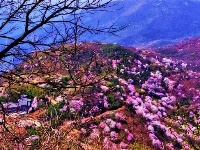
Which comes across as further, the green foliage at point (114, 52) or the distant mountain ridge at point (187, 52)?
the distant mountain ridge at point (187, 52)

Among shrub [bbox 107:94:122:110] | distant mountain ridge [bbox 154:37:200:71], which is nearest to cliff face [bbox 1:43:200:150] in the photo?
shrub [bbox 107:94:122:110]

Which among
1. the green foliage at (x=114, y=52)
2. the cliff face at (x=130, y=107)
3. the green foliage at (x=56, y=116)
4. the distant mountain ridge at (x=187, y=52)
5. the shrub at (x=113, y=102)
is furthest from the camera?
the distant mountain ridge at (x=187, y=52)

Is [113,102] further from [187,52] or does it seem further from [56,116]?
[187,52]

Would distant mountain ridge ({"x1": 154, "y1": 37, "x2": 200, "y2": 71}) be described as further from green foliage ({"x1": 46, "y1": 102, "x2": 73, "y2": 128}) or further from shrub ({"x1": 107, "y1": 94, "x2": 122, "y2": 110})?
green foliage ({"x1": 46, "y1": 102, "x2": 73, "y2": 128})

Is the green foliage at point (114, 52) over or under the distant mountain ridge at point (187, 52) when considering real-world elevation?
over

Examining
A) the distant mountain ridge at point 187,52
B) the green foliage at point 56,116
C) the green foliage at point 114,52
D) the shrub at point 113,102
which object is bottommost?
the distant mountain ridge at point 187,52

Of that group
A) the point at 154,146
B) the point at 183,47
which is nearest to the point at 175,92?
the point at 154,146

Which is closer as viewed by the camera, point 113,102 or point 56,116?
point 56,116

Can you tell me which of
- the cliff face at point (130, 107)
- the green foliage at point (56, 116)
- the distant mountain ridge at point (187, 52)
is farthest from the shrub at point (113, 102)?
the distant mountain ridge at point (187, 52)

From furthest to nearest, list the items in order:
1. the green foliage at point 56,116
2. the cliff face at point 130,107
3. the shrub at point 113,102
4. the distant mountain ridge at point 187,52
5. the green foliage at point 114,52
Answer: the distant mountain ridge at point 187,52 → the green foliage at point 114,52 → the shrub at point 113,102 → the cliff face at point 130,107 → the green foliage at point 56,116

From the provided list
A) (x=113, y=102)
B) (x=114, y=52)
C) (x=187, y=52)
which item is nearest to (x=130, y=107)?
(x=113, y=102)

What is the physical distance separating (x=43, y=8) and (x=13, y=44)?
2.29ft

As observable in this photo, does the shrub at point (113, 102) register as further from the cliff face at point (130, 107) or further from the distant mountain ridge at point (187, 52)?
the distant mountain ridge at point (187, 52)

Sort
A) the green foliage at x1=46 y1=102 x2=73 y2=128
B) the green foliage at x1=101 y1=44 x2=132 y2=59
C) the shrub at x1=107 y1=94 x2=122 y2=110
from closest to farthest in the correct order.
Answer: the green foliage at x1=46 y1=102 x2=73 y2=128
the shrub at x1=107 y1=94 x2=122 y2=110
the green foliage at x1=101 y1=44 x2=132 y2=59
